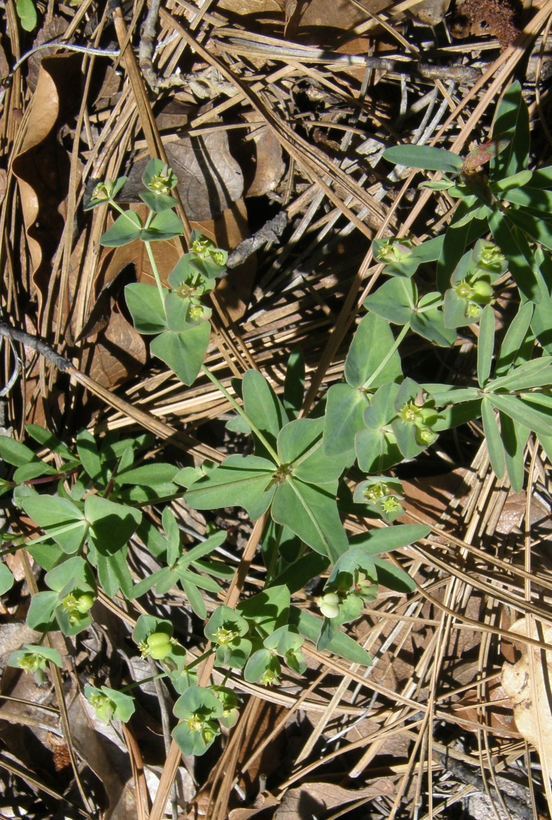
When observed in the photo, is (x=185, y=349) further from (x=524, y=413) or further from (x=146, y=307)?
(x=524, y=413)

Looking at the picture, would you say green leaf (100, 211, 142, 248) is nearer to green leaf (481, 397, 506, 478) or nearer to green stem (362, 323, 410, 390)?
green stem (362, 323, 410, 390)

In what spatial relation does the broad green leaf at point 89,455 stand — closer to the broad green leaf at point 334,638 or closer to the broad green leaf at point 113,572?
the broad green leaf at point 113,572

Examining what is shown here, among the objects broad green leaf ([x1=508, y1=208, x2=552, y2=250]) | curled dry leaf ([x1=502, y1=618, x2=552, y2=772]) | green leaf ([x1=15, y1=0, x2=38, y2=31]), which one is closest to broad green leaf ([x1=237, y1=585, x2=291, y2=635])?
curled dry leaf ([x1=502, y1=618, x2=552, y2=772])

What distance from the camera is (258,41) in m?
2.77

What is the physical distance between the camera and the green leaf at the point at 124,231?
7.61ft

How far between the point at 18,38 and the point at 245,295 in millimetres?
1571

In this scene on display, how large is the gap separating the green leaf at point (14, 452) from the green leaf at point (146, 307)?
0.77 meters

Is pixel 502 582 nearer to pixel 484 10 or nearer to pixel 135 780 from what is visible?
pixel 135 780

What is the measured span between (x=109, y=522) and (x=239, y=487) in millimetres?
518

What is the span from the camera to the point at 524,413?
2.19m

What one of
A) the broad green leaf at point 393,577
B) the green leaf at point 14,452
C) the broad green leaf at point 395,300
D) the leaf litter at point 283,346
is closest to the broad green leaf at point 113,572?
the leaf litter at point 283,346

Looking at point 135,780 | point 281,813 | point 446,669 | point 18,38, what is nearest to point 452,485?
point 446,669

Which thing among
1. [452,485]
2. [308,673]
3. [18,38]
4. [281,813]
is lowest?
[281,813]

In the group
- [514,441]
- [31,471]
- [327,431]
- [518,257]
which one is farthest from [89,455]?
[518,257]
